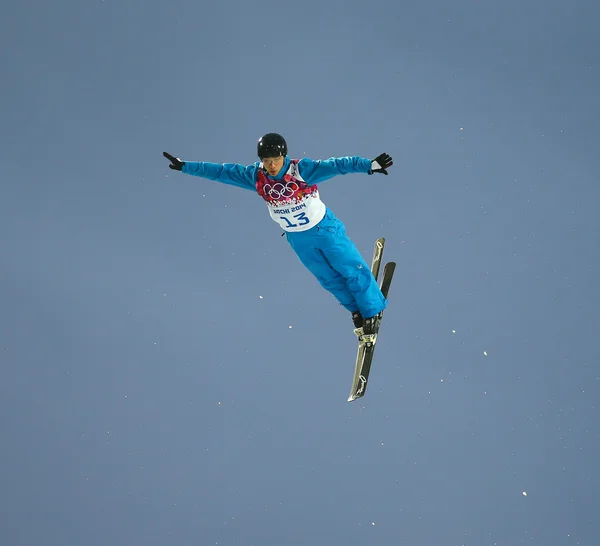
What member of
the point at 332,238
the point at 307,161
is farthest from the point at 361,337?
the point at 307,161

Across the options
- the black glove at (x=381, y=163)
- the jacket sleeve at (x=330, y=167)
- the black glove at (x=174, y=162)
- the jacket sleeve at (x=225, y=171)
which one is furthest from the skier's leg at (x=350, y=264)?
the black glove at (x=174, y=162)

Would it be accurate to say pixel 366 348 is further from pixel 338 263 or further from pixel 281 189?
pixel 281 189

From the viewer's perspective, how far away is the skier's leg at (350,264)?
598cm

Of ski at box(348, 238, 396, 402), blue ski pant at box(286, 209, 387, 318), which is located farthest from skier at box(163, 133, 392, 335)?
ski at box(348, 238, 396, 402)

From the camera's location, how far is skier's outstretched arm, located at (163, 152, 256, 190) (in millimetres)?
5758

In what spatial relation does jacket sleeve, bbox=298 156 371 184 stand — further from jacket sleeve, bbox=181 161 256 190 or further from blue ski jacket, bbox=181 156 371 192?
jacket sleeve, bbox=181 161 256 190

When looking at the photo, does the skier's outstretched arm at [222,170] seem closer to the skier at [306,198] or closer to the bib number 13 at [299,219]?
the skier at [306,198]

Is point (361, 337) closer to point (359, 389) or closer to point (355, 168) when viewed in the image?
point (359, 389)

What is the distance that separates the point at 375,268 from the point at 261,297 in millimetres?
3044

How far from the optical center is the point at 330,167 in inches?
218

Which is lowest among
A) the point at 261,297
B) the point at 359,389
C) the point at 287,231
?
the point at 359,389

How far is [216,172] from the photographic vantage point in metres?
5.78

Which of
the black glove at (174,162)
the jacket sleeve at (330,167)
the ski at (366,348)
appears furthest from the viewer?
the ski at (366,348)

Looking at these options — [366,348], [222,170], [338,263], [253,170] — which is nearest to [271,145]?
[253,170]
